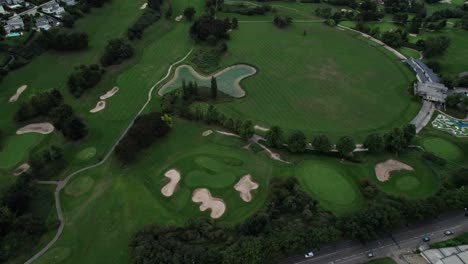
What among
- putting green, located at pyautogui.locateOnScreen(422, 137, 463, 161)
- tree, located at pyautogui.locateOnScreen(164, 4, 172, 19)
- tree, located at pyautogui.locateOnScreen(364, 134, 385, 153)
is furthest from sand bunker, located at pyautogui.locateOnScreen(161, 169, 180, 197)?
tree, located at pyautogui.locateOnScreen(164, 4, 172, 19)

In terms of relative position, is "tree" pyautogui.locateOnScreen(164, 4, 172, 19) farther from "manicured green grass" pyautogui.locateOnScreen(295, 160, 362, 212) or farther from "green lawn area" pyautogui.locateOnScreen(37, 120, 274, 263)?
"manicured green grass" pyautogui.locateOnScreen(295, 160, 362, 212)

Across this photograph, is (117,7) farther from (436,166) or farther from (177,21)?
(436,166)

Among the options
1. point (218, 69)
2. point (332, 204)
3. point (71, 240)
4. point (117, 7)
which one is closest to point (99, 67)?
point (218, 69)

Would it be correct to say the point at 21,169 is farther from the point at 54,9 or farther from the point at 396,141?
the point at 396,141

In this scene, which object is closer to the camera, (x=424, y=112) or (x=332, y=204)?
(x=332, y=204)

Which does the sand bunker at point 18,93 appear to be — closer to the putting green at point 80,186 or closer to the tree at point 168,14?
the putting green at point 80,186

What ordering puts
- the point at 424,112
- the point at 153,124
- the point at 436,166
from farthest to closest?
the point at 424,112 < the point at 153,124 < the point at 436,166
